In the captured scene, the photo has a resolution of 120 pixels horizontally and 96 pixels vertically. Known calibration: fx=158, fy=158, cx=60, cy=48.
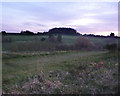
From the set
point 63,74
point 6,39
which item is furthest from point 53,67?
point 6,39

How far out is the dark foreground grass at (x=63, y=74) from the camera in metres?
3.15

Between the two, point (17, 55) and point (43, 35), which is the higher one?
point (43, 35)

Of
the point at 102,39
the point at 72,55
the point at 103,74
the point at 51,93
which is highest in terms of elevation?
the point at 102,39

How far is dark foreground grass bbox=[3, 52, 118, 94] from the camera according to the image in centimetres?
315

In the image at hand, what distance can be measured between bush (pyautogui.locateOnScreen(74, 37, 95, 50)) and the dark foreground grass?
0.48 feet

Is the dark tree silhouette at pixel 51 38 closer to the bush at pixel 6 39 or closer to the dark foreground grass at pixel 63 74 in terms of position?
the dark foreground grass at pixel 63 74

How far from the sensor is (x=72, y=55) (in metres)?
3.57

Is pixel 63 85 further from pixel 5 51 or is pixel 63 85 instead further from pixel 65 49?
pixel 5 51

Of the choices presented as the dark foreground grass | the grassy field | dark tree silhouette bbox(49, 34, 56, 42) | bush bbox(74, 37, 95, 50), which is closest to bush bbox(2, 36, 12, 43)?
the grassy field

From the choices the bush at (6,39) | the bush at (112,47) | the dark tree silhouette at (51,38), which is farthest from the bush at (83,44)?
the bush at (6,39)

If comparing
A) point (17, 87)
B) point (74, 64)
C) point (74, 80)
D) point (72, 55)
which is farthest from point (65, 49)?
point (17, 87)

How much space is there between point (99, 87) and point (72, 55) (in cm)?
90

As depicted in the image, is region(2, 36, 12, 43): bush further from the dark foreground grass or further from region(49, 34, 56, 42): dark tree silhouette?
region(49, 34, 56, 42): dark tree silhouette

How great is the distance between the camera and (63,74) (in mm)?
3539
